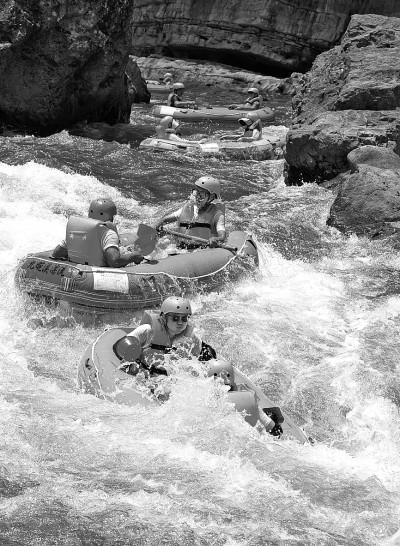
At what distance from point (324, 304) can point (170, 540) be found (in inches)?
224

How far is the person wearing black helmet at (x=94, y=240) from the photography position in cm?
972

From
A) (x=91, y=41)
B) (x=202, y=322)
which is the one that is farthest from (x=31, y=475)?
(x=91, y=41)

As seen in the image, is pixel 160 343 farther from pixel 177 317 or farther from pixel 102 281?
pixel 102 281

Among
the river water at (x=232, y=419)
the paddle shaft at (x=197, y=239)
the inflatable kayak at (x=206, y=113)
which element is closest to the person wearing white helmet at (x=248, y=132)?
the inflatable kayak at (x=206, y=113)

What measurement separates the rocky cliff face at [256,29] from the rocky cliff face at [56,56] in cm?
2050

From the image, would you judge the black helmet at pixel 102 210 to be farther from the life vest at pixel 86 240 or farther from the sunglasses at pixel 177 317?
the sunglasses at pixel 177 317

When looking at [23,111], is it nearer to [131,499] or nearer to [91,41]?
[91,41]

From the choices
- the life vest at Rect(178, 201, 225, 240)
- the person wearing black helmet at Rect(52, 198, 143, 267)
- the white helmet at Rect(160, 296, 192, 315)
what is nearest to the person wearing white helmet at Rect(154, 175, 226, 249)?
the life vest at Rect(178, 201, 225, 240)

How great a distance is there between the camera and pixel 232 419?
23.7 ft

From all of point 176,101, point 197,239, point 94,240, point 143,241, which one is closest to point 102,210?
point 94,240

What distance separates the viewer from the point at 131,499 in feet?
21.2

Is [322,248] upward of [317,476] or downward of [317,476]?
downward

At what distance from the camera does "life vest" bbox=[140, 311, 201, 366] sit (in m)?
7.93

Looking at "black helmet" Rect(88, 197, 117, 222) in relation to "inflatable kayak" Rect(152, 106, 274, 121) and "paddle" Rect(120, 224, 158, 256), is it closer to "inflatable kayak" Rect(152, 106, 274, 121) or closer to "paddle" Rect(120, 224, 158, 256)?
"paddle" Rect(120, 224, 158, 256)
